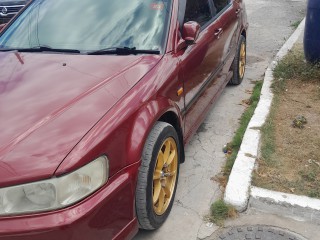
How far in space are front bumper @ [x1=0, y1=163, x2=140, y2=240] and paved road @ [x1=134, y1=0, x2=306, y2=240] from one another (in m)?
0.67

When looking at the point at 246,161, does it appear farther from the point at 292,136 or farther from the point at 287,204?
the point at 292,136

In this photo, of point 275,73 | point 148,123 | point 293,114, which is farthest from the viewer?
point 275,73

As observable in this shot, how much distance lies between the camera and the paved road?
2982mm

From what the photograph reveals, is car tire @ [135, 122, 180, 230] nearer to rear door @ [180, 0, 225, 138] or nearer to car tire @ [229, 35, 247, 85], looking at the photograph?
rear door @ [180, 0, 225, 138]

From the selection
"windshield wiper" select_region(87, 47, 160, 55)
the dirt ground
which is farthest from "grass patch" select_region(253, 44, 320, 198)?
"windshield wiper" select_region(87, 47, 160, 55)

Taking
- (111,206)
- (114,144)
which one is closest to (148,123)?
(114,144)

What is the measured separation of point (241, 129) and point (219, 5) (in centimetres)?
146

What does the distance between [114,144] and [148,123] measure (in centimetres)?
40

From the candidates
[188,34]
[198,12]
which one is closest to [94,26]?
[188,34]

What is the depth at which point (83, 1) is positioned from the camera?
352 centimetres

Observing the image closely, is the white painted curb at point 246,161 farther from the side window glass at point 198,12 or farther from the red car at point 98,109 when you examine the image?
the side window glass at point 198,12

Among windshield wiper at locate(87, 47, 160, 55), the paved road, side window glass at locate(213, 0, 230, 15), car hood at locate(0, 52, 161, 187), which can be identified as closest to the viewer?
car hood at locate(0, 52, 161, 187)

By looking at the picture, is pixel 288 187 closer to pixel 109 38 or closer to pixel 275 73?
pixel 109 38

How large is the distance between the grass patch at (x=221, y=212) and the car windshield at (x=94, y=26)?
4.20ft
